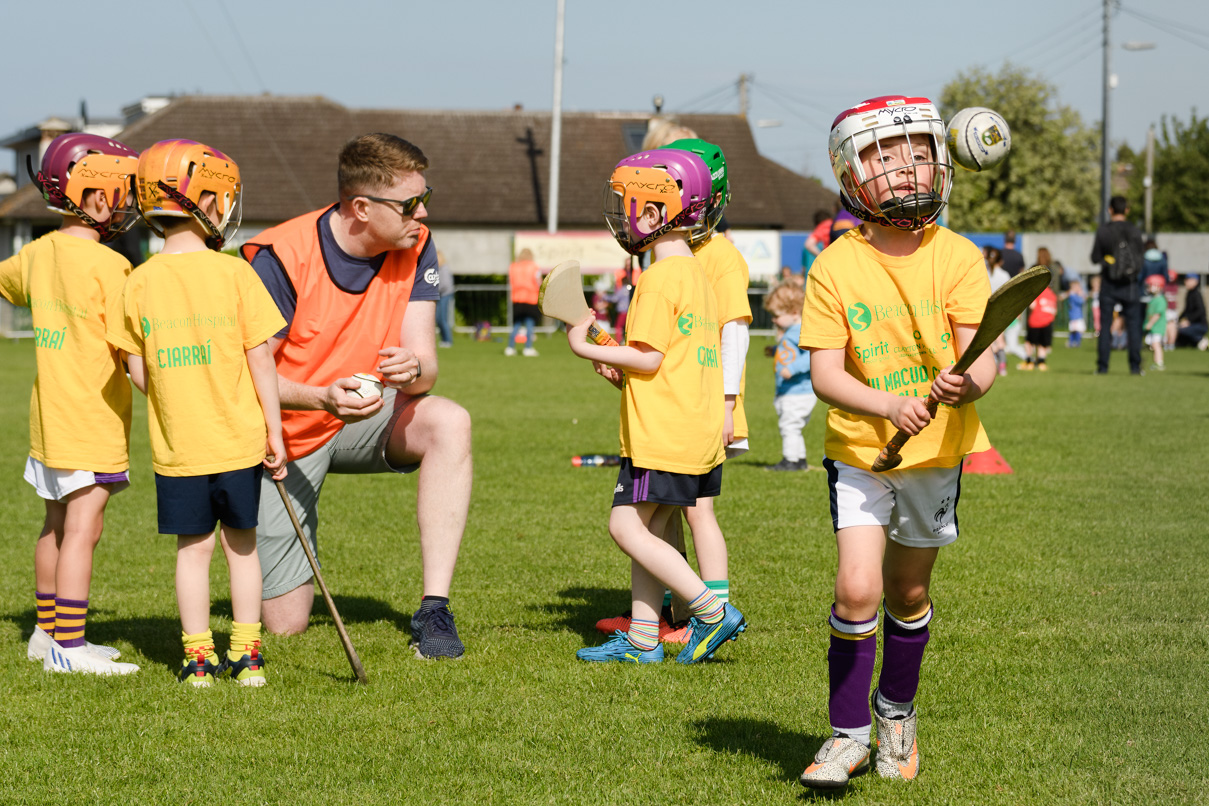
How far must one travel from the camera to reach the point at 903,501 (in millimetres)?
3396

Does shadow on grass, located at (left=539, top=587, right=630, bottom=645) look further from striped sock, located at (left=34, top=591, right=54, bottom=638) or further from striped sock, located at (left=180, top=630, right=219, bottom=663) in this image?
striped sock, located at (left=34, top=591, right=54, bottom=638)

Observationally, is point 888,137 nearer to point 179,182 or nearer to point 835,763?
point 835,763

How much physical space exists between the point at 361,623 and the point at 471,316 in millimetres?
28164

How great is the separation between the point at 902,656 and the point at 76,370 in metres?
3.18

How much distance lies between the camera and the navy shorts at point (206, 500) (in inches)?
168

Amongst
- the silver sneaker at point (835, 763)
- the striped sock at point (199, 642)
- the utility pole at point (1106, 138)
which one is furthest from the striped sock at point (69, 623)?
the utility pole at point (1106, 138)

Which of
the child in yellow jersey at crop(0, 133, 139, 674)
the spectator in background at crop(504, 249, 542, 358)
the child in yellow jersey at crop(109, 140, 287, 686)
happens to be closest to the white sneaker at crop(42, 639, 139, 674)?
the child in yellow jersey at crop(0, 133, 139, 674)

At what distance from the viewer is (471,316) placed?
109ft

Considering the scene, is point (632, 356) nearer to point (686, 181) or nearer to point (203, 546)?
point (686, 181)

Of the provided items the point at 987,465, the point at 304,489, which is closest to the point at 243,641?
the point at 304,489

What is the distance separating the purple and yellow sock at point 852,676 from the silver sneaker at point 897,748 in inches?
5.9

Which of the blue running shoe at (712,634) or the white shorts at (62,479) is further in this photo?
the white shorts at (62,479)

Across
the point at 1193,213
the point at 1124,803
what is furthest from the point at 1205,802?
the point at 1193,213

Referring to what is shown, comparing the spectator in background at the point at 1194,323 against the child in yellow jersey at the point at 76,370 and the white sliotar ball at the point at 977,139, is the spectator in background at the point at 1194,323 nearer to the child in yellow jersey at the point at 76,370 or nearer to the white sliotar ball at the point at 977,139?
the white sliotar ball at the point at 977,139
